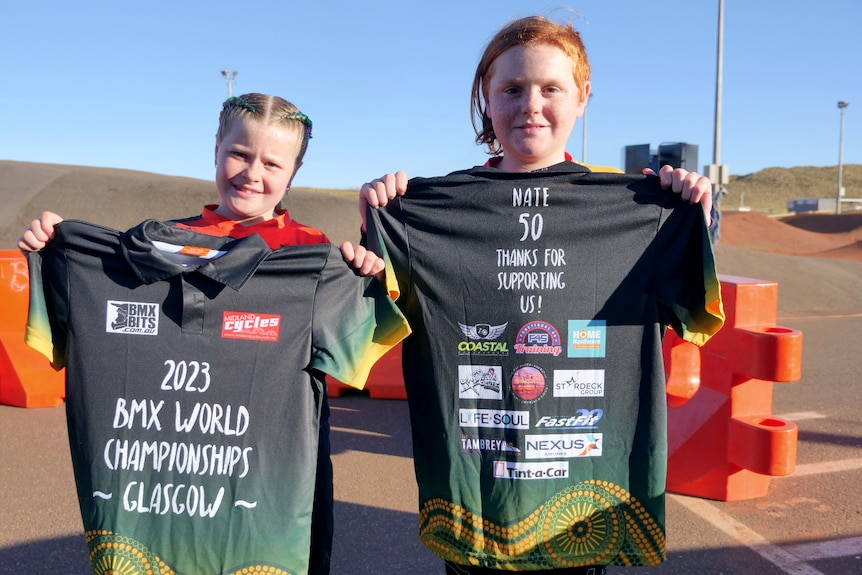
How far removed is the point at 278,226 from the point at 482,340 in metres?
0.88

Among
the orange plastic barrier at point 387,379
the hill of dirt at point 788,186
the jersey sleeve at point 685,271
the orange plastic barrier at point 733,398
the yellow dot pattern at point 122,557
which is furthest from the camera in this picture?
the hill of dirt at point 788,186

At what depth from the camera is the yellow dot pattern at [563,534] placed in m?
2.52

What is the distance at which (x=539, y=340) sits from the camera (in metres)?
2.53

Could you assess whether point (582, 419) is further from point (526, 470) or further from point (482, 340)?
point (482, 340)

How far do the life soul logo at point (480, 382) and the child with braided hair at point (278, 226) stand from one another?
29cm

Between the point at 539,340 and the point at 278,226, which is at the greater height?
the point at 278,226

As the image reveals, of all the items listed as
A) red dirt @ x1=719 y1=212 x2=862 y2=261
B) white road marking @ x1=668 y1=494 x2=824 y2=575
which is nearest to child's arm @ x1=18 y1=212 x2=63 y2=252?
white road marking @ x1=668 y1=494 x2=824 y2=575

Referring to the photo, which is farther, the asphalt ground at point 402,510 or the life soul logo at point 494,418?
the asphalt ground at point 402,510

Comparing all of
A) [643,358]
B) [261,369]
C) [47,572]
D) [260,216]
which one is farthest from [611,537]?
[47,572]

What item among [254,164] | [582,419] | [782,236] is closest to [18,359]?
[254,164]

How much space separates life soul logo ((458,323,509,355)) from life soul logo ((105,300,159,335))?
1.06m

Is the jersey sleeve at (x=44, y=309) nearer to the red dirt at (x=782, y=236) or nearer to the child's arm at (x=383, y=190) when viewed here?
the child's arm at (x=383, y=190)

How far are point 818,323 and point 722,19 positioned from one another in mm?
14416

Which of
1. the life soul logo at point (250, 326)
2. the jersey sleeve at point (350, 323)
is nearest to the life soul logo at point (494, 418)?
the jersey sleeve at point (350, 323)
